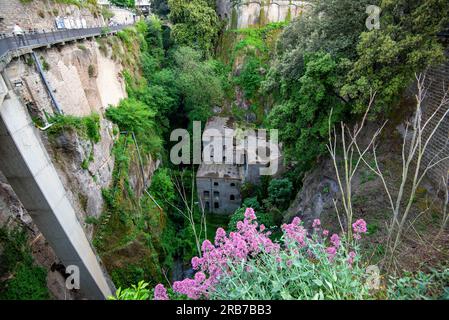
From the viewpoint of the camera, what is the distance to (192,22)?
23.3 metres

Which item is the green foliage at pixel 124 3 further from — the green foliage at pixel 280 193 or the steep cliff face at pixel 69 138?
the green foliage at pixel 280 193

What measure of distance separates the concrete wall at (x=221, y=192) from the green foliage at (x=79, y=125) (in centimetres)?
888

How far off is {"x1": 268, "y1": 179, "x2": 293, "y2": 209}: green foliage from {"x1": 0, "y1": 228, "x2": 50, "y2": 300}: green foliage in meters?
11.8

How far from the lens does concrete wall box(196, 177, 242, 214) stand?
18641 mm

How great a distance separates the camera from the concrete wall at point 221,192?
1864 cm

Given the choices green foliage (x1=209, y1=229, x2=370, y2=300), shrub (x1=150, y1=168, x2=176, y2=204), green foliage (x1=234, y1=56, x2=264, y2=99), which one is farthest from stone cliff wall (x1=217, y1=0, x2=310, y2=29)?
green foliage (x1=209, y1=229, x2=370, y2=300)

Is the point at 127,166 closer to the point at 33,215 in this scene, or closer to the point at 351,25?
the point at 33,215

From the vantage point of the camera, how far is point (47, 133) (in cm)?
912

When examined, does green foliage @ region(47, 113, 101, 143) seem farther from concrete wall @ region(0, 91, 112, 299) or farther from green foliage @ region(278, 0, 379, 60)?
green foliage @ region(278, 0, 379, 60)

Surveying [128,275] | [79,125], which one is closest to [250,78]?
[79,125]

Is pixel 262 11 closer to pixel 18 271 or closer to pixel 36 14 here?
pixel 36 14

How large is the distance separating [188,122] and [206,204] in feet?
27.5

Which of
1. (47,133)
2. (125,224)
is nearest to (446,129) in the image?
(125,224)

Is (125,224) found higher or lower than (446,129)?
lower
